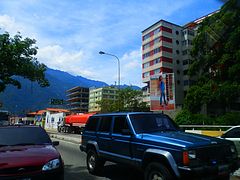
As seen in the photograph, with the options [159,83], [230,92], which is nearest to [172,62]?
[230,92]

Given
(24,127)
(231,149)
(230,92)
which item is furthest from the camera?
(230,92)

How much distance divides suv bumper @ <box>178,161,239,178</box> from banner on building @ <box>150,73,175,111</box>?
25.8 m

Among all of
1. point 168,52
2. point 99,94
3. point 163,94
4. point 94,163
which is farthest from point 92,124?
point 99,94

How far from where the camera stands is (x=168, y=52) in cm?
8812

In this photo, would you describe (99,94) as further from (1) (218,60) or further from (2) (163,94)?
(2) (163,94)

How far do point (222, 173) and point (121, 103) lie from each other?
72.8 metres

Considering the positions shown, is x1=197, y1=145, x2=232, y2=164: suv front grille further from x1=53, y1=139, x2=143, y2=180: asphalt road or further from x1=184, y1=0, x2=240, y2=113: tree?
x1=184, y1=0, x2=240, y2=113: tree

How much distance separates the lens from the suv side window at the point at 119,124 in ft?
29.0

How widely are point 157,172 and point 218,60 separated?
3909cm

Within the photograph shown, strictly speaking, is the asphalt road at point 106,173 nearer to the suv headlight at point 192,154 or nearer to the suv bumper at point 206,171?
the suv bumper at point 206,171

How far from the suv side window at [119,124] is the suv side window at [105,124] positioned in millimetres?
388

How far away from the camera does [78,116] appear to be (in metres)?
48.2

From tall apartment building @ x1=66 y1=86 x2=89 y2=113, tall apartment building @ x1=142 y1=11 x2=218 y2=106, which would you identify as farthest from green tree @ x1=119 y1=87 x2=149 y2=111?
tall apartment building @ x1=66 y1=86 x2=89 y2=113

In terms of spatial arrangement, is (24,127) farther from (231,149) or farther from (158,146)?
(231,149)
